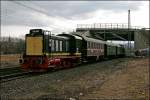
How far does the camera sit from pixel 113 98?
12.5 meters

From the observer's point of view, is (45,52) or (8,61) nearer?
(45,52)

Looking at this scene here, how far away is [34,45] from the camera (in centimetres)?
2727

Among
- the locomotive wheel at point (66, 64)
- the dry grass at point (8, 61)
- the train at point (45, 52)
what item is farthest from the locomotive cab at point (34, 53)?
the dry grass at point (8, 61)

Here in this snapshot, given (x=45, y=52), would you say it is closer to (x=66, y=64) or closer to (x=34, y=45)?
(x=34, y=45)

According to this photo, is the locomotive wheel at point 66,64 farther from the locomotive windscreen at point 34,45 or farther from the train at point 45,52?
the locomotive windscreen at point 34,45

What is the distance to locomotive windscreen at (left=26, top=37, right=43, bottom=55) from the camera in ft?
88.9

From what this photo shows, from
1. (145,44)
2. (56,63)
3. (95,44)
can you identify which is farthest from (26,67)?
(145,44)

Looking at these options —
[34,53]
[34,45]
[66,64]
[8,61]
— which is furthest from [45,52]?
[8,61]

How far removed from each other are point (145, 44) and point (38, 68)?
78.8 metres

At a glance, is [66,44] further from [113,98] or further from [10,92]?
[113,98]

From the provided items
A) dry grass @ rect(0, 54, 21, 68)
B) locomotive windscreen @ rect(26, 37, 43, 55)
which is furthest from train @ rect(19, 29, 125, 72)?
dry grass @ rect(0, 54, 21, 68)

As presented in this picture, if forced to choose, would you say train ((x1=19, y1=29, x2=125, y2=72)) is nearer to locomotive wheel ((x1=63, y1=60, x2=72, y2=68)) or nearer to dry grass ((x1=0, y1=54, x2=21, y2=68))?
locomotive wheel ((x1=63, y1=60, x2=72, y2=68))

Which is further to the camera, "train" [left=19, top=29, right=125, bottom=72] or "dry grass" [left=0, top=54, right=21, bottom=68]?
"dry grass" [left=0, top=54, right=21, bottom=68]

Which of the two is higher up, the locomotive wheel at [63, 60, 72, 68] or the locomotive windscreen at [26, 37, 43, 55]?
the locomotive windscreen at [26, 37, 43, 55]
